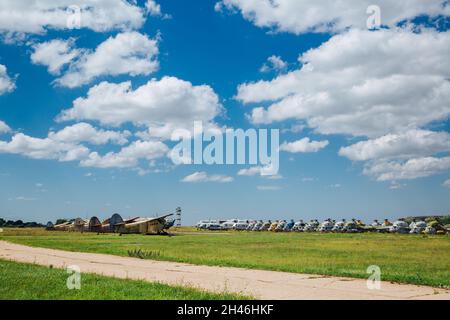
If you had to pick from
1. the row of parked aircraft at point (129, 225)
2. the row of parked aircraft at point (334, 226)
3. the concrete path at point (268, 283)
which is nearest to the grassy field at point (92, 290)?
the concrete path at point (268, 283)

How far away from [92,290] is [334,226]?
356 feet

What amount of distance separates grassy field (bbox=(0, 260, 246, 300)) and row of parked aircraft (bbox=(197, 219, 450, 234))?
9394 centimetres

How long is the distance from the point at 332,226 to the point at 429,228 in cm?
2547

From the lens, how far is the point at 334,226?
116250 mm

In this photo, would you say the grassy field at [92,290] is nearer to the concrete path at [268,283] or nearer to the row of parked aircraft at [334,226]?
the concrete path at [268,283]

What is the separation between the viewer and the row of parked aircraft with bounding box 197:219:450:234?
104m

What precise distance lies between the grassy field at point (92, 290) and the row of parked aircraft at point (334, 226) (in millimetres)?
93935

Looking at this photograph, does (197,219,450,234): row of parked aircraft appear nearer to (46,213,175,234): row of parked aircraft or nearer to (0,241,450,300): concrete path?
(46,213,175,234): row of parked aircraft

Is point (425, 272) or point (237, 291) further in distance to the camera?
point (425, 272)

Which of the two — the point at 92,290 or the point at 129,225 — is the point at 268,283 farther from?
the point at 129,225
